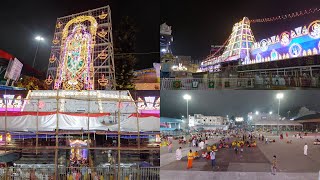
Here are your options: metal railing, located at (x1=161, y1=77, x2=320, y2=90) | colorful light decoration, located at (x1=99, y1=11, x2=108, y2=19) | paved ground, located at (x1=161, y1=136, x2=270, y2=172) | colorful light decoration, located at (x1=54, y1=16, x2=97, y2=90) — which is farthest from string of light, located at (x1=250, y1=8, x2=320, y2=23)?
colorful light decoration, located at (x1=54, y1=16, x2=97, y2=90)

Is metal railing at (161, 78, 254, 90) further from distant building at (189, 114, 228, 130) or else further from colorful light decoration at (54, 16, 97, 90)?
colorful light decoration at (54, 16, 97, 90)

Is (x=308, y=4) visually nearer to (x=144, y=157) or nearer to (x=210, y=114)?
(x=210, y=114)

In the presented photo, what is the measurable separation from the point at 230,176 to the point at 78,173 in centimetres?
205

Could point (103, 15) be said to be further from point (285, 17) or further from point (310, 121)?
point (310, 121)

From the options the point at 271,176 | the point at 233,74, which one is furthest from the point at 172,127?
the point at 271,176

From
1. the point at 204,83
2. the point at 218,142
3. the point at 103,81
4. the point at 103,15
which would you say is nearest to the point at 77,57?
the point at 103,81

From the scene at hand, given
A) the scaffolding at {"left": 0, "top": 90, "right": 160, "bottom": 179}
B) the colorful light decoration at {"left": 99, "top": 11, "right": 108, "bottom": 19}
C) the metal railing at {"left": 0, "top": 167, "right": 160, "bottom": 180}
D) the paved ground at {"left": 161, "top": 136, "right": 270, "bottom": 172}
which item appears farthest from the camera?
the colorful light decoration at {"left": 99, "top": 11, "right": 108, "bottom": 19}

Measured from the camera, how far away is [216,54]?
4.41 meters

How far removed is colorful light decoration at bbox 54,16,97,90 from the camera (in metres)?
4.73

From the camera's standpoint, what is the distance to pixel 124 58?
4.61 metres

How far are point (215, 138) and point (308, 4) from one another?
1.91 meters

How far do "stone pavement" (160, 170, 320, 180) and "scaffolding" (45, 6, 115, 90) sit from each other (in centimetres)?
156

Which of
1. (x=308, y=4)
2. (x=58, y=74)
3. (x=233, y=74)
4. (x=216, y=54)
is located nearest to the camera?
(x=308, y=4)

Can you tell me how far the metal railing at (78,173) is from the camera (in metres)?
4.34
